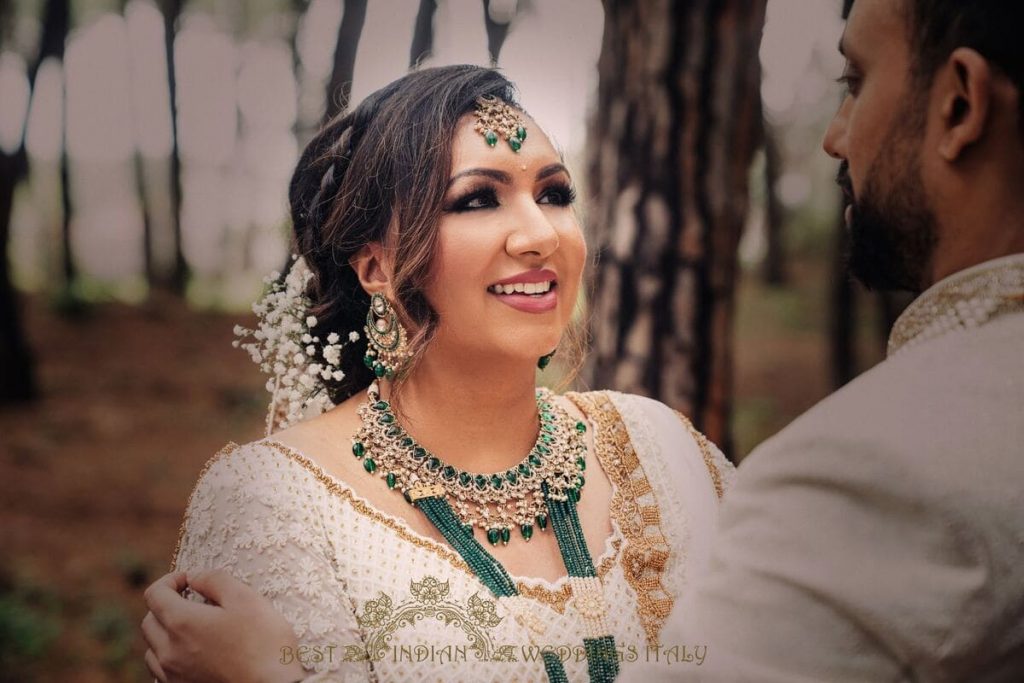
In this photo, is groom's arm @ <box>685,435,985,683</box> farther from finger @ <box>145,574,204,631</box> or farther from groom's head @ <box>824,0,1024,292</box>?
finger @ <box>145,574,204,631</box>

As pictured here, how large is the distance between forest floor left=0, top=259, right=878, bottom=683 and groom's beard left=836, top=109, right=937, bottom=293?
4.58 metres

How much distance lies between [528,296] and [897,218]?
27.4 inches

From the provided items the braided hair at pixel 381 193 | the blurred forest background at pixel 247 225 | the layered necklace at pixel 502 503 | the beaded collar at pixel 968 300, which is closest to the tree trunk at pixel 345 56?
the blurred forest background at pixel 247 225

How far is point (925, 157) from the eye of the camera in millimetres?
1173

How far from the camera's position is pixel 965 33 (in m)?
1.14

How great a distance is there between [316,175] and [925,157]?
1.21 m

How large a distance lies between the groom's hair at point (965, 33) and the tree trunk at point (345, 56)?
1.15m

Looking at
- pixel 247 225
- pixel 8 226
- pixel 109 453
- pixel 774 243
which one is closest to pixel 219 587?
pixel 8 226

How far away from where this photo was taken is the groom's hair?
1115 millimetres

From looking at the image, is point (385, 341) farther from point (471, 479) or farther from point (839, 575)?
point (839, 575)

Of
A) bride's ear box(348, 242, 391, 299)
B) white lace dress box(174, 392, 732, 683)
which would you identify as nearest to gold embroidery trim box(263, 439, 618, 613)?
white lace dress box(174, 392, 732, 683)

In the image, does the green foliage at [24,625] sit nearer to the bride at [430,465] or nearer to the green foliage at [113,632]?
the green foliage at [113,632]

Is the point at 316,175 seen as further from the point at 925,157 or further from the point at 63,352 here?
the point at 63,352

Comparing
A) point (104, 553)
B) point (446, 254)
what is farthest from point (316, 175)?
point (104, 553)
